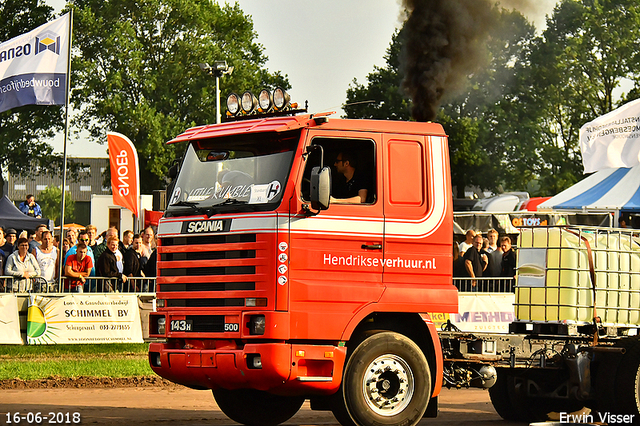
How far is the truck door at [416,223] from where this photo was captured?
9281 mm

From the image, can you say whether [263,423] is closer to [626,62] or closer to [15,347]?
[15,347]

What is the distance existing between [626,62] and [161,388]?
4524 centimetres

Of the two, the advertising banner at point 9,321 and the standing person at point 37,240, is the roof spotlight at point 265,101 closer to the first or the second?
the advertising banner at point 9,321

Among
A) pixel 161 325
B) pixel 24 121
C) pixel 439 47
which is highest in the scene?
pixel 24 121

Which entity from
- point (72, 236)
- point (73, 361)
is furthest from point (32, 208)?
point (73, 361)

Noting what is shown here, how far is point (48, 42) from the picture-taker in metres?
19.0

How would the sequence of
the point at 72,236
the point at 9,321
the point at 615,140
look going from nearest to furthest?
the point at 9,321
the point at 72,236
the point at 615,140

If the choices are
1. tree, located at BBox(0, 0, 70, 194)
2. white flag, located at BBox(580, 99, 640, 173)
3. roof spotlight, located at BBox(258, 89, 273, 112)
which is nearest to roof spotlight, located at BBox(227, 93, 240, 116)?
roof spotlight, located at BBox(258, 89, 273, 112)

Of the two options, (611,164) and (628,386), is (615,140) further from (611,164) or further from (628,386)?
(628,386)

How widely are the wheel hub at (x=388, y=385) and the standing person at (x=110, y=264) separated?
911 centimetres

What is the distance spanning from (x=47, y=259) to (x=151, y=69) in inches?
1454

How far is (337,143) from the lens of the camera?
930 cm

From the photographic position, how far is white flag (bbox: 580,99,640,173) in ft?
74.3

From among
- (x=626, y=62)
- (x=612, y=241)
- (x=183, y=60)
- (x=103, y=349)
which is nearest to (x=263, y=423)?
(x=612, y=241)
